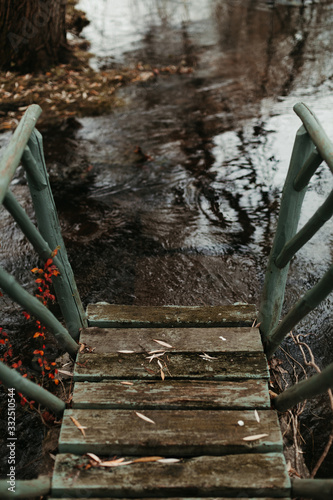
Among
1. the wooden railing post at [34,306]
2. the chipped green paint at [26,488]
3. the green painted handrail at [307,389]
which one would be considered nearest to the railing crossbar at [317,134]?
the green painted handrail at [307,389]

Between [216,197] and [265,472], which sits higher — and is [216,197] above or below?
below

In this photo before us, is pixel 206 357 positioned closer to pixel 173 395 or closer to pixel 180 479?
pixel 173 395

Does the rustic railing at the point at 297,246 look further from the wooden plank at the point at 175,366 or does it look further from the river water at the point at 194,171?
the river water at the point at 194,171

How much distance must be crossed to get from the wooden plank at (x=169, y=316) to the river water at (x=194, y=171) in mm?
850

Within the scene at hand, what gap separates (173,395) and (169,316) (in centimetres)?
60

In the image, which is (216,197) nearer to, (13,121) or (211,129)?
(211,129)

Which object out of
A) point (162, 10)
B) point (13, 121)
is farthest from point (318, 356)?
point (162, 10)

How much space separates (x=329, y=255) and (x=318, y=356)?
1.23 m

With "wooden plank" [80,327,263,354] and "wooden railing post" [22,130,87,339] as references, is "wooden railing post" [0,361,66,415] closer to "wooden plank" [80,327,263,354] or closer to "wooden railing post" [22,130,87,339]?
"wooden plank" [80,327,263,354]

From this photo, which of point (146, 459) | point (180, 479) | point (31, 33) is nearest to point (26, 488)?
point (146, 459)

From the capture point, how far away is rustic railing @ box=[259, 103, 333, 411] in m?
1.91

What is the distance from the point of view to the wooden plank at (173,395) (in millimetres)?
2197

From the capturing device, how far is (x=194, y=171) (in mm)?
5488

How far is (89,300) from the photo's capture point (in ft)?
12.7
